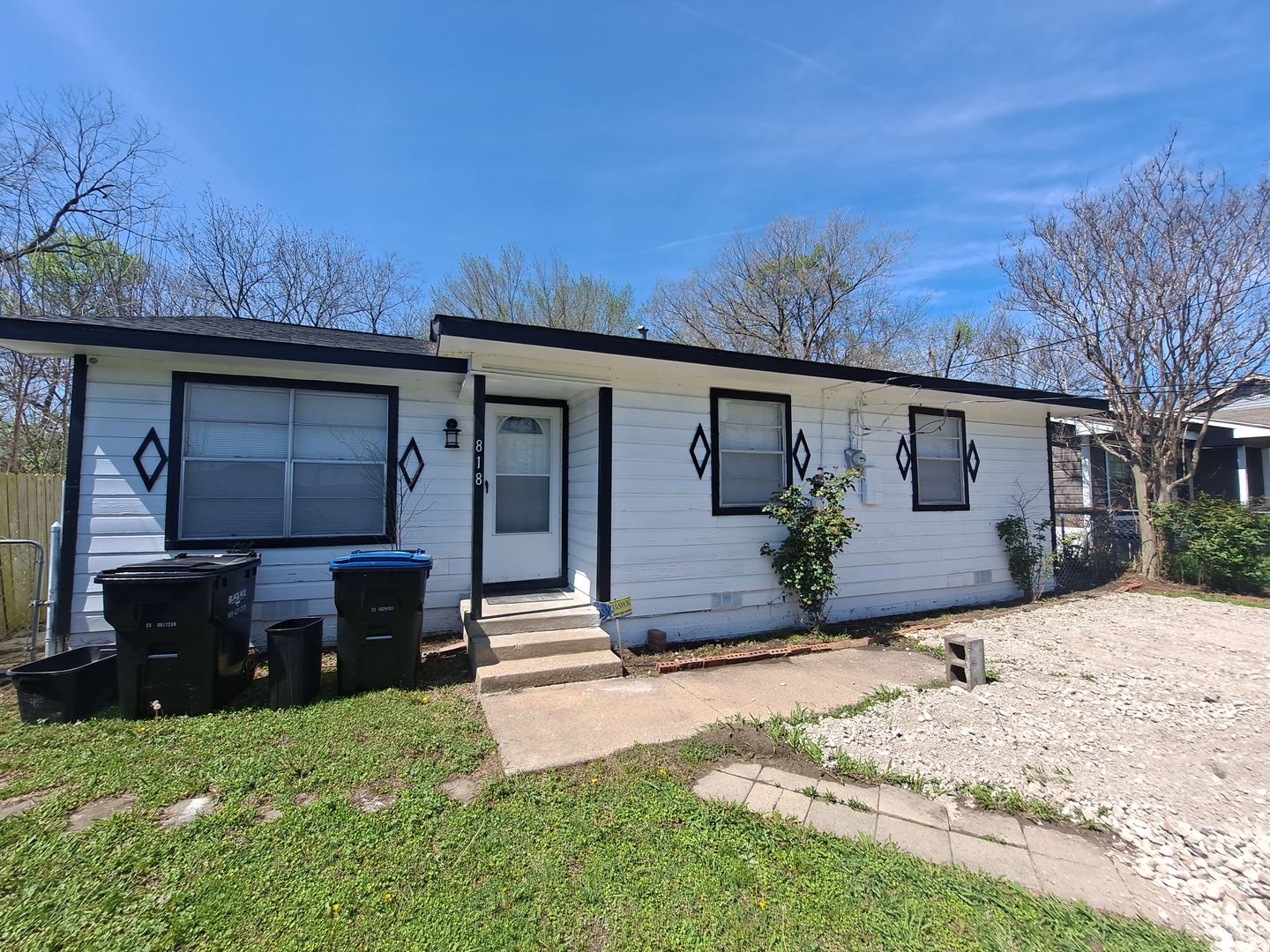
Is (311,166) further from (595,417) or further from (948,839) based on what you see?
(948,839)

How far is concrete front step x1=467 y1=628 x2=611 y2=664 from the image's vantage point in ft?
14.3

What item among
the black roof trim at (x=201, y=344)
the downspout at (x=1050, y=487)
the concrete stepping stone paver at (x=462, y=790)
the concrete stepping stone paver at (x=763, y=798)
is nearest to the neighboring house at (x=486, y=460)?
the black roof trim at (x=201, y=344)

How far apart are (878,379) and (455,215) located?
9.02 metres

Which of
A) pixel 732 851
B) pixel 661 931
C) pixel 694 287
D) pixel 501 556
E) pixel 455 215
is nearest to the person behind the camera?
pixel 661 931

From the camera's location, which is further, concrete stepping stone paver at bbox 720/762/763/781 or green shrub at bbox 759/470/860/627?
green shrub at bbox 759/470/860/627

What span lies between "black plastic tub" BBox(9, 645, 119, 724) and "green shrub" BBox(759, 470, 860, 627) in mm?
5568

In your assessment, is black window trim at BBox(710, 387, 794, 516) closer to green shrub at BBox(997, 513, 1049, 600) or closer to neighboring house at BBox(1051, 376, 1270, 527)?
green shrub at BBox(997, 513, 1049, 600)

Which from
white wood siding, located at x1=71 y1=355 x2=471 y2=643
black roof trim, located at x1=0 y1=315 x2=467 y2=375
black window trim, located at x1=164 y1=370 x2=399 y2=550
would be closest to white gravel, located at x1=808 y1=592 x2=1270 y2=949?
white wood siding, located at x1=71 y1=355 x2=471 y2=643

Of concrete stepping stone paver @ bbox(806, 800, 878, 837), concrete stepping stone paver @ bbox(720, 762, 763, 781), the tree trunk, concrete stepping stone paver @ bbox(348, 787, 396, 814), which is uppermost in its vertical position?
the tree trunk

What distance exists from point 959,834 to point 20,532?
8582 mm

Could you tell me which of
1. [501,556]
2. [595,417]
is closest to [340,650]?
[501,556]

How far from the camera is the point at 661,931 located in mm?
1810

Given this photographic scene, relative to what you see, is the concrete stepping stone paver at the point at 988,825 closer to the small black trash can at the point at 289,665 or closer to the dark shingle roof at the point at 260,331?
the small black trash can at the point at 289,665

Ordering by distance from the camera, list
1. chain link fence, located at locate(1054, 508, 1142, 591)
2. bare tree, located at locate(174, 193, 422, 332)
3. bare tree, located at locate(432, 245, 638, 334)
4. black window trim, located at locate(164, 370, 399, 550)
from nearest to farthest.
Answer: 1. black window trim, located at locate(164, 370, 399, 550)
2. chain link fence, located at locate(1054, 508, 1142, 591)
3. bare tree, located at locate(174, 193, 422, 332)
4. bare tree, located at locate(432, 245, 638, 334)
